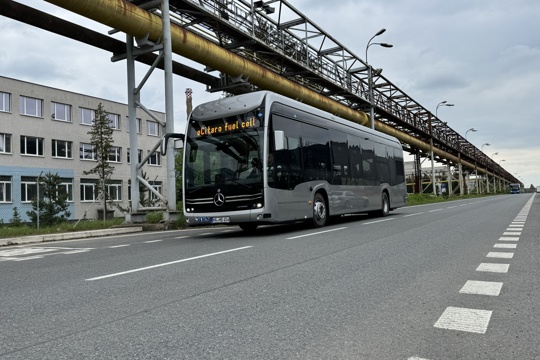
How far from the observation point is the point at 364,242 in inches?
354

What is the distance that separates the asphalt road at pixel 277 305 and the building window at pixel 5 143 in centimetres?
3374

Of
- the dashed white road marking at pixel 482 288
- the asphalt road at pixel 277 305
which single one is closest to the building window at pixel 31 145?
the asphalt road at pixel 277 305

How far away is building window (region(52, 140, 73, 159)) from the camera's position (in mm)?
40500

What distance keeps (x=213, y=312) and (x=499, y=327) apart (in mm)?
2298

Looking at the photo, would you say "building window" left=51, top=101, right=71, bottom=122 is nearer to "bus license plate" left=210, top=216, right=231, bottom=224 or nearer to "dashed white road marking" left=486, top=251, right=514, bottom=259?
"bus license plate" left=210, top=216, right=231, bottom=224

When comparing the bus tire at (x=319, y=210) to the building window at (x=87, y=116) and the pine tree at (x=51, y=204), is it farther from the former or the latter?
the building window at (x=87, y=116)

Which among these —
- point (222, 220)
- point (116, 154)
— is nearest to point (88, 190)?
point (116, 154)

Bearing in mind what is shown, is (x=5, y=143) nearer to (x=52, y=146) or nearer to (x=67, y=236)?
(x=52, y=146)

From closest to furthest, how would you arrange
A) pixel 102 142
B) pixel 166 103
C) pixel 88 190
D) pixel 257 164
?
pixel 257 164 → pixel 166 103 → pixel 102 142 → pixel 88 190

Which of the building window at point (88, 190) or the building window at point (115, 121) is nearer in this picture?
the building window at point (88, 190)

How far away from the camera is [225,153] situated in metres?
11.2

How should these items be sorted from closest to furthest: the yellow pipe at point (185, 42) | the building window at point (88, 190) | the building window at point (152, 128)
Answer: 1. the yellow pipe at point (185, 42)
2. the building window at point (88, 190)
3. the building window at point (152, 128)

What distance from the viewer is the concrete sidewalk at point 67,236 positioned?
1112 centimetres

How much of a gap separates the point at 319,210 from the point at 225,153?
10.9ft
